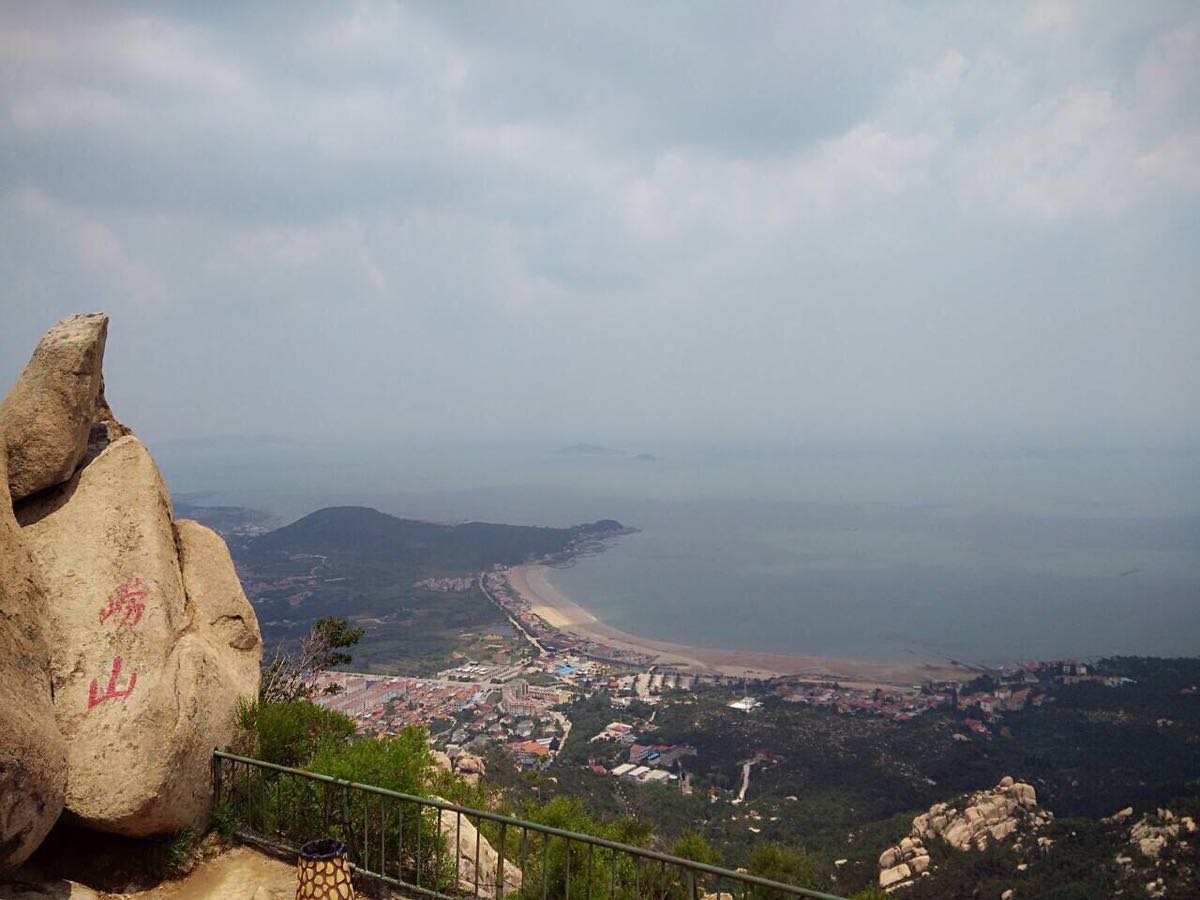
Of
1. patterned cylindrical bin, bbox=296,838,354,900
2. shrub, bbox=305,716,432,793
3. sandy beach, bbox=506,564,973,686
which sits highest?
patterned cylindrical bin, bbox=296,838,354,900

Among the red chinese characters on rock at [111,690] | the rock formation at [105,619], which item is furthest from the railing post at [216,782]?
the red chinese characters on rock at [111,690]

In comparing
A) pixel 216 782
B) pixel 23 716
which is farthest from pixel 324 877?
pixel 23 716

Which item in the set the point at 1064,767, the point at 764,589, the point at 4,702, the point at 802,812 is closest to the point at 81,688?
the point at 4,702

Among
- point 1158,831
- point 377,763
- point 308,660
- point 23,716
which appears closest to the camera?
point 23,716

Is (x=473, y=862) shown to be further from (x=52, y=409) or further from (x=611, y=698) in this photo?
(x=611, y=698)

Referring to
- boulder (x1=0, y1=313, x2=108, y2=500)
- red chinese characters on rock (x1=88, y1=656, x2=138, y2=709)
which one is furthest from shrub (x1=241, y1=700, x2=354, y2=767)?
boulder (x1=0, y1=313, x2=108, y2=500)

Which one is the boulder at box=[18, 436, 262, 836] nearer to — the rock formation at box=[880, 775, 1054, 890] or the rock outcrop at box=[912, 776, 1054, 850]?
the rock formation at box=[880, 775, 1054, 890]

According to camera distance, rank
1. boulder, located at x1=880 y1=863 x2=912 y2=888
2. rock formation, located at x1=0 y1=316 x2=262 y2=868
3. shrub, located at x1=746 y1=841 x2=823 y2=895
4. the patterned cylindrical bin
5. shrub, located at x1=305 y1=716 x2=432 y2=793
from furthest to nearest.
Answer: boulder, located at x1=880 y1=863 x2=912 y2=888
shrub, located at x1=746 y1=841 x2=823 y2=895
shrub, located at x1=305 y1=716 x2=432 y2=793
rock formation, located at x1=0 y1=316 x2=262 y2=868
the patterned cylindrical bin
